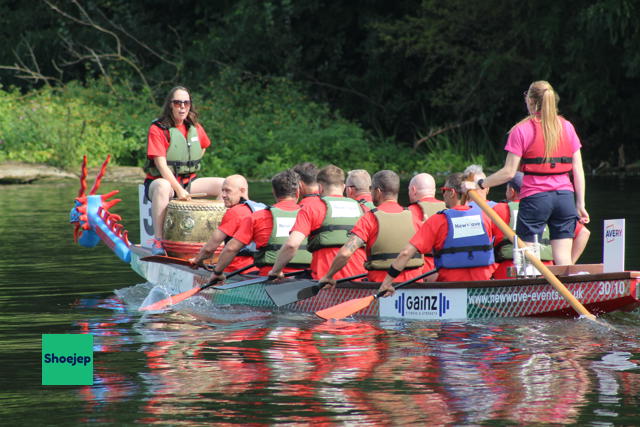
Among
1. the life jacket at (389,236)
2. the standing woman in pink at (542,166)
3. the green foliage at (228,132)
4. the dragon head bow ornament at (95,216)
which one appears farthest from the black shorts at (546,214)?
the green foliage at (228,132)

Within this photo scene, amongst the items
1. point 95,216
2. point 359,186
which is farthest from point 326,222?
point 95,216

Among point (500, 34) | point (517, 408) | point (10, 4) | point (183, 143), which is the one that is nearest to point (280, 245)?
point (183, 143)

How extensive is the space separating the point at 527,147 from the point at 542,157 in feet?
0.40

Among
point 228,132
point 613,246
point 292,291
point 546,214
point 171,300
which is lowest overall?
point 171,300

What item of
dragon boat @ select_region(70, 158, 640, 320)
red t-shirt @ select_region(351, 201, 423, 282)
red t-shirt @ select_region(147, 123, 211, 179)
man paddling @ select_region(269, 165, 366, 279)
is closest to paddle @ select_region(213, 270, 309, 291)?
dragon boat @ select_region(70, 158, 640, 320)

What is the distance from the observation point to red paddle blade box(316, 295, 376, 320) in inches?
324

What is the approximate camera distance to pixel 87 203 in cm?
1248

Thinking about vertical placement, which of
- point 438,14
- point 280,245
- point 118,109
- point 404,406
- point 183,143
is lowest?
point 404,406

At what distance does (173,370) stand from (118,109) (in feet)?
74.6

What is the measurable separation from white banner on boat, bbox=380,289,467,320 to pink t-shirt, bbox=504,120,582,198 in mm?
843

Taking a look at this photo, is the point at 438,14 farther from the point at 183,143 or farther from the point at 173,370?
the point at 173,370

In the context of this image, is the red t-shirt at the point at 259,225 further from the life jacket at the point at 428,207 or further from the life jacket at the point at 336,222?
the life jacket at the point at 428,207

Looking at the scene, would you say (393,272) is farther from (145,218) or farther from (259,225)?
(145,218)

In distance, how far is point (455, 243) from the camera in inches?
313
